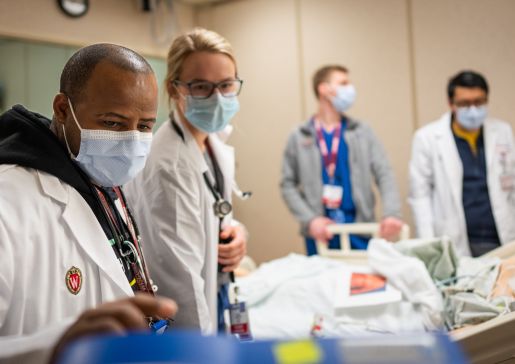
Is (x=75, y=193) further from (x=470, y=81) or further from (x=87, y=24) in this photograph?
(x=87, y=24)

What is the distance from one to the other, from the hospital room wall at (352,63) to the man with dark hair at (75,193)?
3.45 metres

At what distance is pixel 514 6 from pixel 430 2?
1.99 feet

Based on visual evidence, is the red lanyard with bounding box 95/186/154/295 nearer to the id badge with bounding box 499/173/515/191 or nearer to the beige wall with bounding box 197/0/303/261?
the id badge with bounding box 499/173/515/191

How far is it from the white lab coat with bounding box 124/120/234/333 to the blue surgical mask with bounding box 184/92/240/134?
0.10m

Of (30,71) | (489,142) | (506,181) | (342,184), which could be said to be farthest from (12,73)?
(506,181)

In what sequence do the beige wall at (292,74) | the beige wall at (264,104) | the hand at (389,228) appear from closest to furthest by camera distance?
the hand at (389,228), the beige wall at (292,74), the beige wall at (264,104)

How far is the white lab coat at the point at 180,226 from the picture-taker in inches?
60.6

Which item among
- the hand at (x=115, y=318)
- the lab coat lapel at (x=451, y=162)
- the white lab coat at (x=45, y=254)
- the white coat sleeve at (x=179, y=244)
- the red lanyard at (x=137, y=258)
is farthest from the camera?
the lab coat lapel at (x=451, y=162)

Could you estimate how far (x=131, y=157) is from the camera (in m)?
1.23

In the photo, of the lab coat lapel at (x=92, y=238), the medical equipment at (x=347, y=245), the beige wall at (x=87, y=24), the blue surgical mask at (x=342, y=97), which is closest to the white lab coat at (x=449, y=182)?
the medical equipment at (x=347, y=245)

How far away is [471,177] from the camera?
10.3 feet

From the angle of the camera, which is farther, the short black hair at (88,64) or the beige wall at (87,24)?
the beige wall at (87,24)

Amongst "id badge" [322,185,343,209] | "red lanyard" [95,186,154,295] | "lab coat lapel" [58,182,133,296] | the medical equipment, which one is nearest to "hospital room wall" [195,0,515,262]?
"id badge" [322,185,343,209]

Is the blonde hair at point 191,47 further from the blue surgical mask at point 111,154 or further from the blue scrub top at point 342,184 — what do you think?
the blue scrub top at point 342,184
